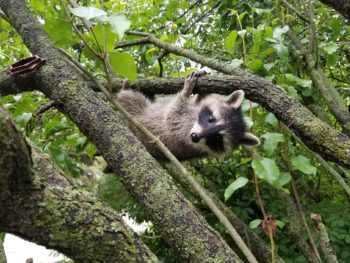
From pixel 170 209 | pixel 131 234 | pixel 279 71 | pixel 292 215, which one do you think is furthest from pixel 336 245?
pixel 131 234

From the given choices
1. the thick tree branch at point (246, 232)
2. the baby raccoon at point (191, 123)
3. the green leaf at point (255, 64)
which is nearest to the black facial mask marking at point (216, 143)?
the baby raccoon at point (191, 123)

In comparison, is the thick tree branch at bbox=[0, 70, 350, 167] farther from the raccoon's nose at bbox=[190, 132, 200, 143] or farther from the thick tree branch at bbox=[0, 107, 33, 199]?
the thick tree branch at bbox=[0, 107, 33, 199]

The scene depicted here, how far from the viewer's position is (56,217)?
1112mm

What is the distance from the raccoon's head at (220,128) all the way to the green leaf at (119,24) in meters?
2.29

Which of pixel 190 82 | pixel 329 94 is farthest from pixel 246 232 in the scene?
pixel 190 82

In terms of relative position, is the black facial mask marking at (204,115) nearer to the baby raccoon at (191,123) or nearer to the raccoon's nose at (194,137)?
the baby raccoon at (191,123)

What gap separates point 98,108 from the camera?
6.60 ft

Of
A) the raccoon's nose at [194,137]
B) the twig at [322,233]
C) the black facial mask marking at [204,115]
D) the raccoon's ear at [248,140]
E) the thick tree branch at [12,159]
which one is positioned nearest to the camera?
the thick tree branch at [12,159]

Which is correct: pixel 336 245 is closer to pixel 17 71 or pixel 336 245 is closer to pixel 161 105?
pixel 161 105

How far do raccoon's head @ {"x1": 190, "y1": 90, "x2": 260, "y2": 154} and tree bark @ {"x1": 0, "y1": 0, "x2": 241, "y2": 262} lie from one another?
5.89ft

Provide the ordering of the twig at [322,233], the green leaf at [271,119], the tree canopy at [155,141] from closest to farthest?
the tree canopy at [155,141] < the twig at [322,233] < the green leaf at [271,119]

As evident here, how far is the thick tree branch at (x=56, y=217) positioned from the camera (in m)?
1.01

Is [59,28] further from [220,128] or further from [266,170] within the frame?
[220,128]

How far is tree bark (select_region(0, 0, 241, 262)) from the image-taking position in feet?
5.22
